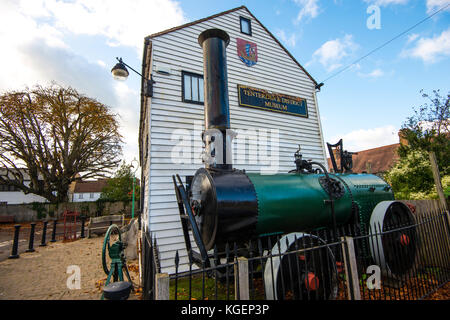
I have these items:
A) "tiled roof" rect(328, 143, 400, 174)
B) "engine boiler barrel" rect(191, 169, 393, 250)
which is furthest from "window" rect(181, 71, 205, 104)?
"tiled roof" rect(328, 143, 400, 174)

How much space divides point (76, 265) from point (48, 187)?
18820 mm

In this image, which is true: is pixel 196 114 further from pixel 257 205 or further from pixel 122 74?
pixel 257 205

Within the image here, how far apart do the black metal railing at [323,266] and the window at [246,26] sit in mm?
7790

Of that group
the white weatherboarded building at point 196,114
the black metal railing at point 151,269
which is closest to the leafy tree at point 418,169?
the white weatherboarded building at point 196,114

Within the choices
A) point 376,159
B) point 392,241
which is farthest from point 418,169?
point 376,159

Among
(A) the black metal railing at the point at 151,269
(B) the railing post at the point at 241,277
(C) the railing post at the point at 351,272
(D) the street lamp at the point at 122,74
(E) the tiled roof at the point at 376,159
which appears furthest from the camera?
(E) the tiled roof at the point at 376,159

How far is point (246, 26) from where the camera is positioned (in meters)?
8.38

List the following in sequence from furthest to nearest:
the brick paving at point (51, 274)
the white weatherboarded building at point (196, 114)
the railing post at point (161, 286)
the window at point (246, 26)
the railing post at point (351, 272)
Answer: the window at point (246, 26) → the white weatherboarded building at point (196, 114) → the brick paving at point (51, 274) → the railing post at point (351, 272) → the railing post at point (161, 286)

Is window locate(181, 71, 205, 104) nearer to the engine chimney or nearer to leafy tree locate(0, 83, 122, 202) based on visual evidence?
the engine chimney

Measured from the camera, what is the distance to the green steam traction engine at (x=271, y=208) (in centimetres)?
293

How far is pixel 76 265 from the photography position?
6914mm

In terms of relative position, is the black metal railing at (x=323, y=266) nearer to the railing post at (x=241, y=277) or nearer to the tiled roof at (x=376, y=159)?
the railing post at (x=241, y=277)

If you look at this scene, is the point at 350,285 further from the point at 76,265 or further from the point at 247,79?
the point at 76,265
